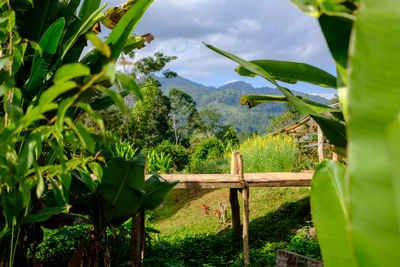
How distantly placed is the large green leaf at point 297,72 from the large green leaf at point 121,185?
36.6 inches

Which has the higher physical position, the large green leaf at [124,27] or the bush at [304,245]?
the large green leaf at [124,27]

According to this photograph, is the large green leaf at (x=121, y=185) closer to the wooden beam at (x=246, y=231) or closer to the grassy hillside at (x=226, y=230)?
the grassy hillside at (x=226, y=230)

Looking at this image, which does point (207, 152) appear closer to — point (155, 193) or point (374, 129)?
point (155, 193)

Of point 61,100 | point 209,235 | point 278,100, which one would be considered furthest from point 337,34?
point 209,235

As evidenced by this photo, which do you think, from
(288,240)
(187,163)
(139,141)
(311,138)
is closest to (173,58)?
(139,141)

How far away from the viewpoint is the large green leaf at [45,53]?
116 centimetres

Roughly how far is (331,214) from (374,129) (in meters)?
0.45

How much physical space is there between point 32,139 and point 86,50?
1206 millimetres

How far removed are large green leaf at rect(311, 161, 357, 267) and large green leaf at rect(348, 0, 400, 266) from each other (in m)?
0.38

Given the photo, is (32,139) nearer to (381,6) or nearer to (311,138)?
(381,6)

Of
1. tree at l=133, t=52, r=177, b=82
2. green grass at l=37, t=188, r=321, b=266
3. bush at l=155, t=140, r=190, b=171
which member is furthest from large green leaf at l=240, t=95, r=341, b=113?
tree at l=133, t=52, r=177, b=82

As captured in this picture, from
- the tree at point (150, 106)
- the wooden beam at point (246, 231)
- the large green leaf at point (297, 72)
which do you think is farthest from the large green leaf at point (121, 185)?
the tree at point (150, 106)

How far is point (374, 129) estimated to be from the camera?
16.9 inches

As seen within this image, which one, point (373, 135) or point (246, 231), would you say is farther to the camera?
point (246, 231)
